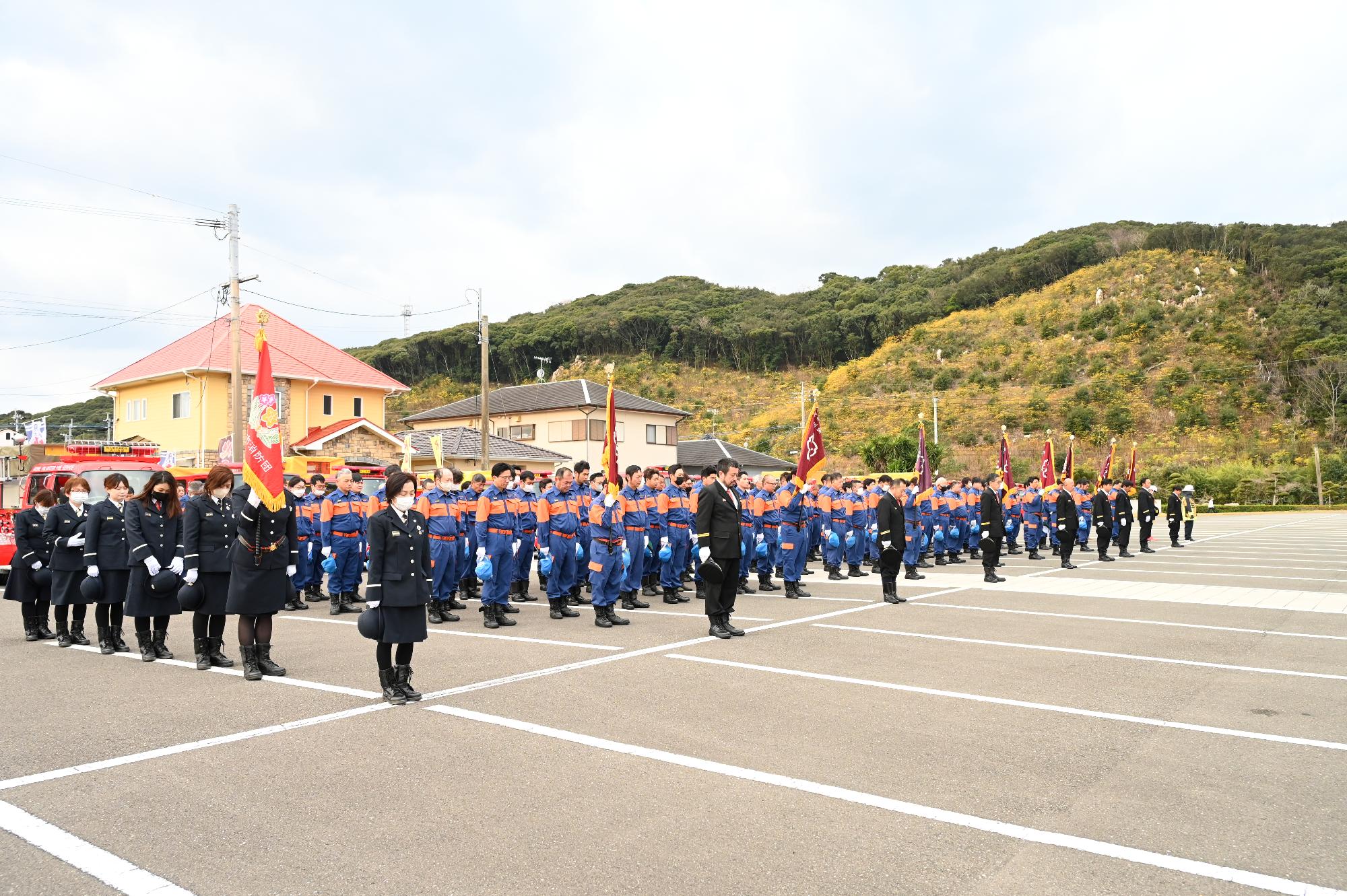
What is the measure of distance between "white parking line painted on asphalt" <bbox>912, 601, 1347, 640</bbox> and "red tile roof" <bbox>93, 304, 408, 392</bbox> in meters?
29.4

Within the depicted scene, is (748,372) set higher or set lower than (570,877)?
higher

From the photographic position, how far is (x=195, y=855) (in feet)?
12.6

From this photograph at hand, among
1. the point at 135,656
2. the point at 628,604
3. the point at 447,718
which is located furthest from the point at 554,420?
the point at 447,718

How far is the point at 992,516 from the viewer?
1537 centimetres

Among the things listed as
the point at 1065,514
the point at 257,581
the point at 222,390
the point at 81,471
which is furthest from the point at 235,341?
the point at 1065,514

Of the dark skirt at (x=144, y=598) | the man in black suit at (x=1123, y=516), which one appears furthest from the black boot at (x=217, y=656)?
the man in black suit at (x=1123, y=516)

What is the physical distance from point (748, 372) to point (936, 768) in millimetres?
80802

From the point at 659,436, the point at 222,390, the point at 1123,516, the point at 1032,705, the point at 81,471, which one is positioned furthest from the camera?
the point at 659,436

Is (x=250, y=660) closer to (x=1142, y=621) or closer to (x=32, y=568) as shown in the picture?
(x=32, y=568)

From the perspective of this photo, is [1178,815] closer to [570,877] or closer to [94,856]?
A: [570,877]

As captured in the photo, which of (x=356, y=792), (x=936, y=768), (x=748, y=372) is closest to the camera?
(x=356, y=792)

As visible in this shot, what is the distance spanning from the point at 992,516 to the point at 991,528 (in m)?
0.22

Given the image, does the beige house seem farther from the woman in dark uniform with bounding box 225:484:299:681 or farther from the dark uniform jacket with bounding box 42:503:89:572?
the woman in dark uniform with bounding box 225:484:299:681

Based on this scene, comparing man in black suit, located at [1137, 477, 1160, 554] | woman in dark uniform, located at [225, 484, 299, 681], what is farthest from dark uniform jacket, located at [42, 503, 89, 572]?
man in black suit, located at [1137, 477, 1160, 554]
